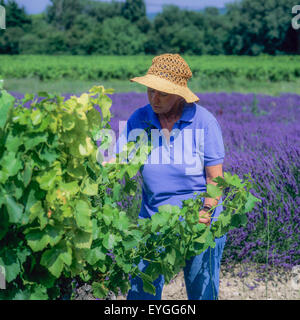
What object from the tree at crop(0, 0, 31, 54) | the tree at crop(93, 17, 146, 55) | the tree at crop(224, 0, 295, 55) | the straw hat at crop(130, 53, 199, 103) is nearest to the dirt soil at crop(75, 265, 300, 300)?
A: the straw hat at crop(130, 53, 199, 103)

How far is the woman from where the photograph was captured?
1.79 m

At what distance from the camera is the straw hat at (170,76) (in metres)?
1.73

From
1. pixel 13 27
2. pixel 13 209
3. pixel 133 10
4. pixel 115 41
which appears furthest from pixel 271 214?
pixel 133 10

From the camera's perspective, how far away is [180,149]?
1823 mm

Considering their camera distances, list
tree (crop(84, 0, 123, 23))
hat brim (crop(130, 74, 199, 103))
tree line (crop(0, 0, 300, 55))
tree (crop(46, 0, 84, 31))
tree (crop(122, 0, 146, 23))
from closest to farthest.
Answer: hat brim (crop(130, 74, 199, 103)) → tree line (crop(0, 0, 300, 55)) → tree (crop(46, 0, 84, 31)) → tree (crop(84, 0, 123, 23)) → tree (crop(122, 0, 146, 23))

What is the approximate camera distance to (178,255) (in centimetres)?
140

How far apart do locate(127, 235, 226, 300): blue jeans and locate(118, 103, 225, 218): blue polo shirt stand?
0.68ft

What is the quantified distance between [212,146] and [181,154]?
15 centimetres

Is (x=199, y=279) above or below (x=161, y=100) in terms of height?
below

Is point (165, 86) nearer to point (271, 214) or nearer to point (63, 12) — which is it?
point (271, 214)

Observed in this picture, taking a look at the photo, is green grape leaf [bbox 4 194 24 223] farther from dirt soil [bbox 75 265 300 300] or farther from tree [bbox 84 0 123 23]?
tree [bbox 84 0 123 23]

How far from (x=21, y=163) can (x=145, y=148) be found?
0.53 m
